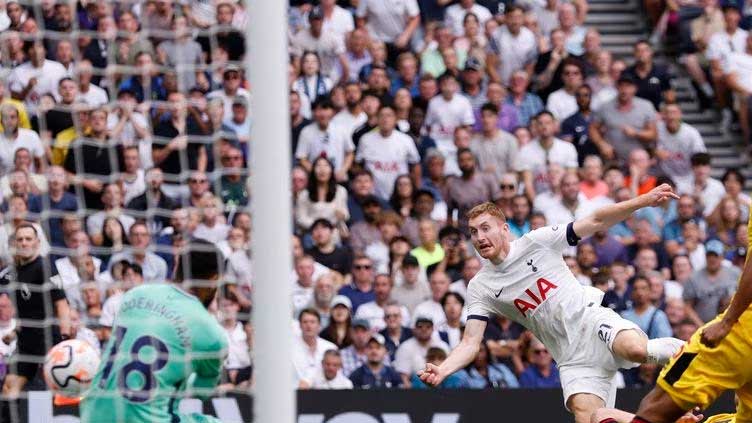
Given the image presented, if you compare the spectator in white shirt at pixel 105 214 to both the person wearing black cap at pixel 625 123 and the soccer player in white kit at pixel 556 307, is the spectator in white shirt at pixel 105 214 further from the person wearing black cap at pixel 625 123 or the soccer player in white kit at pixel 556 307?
the person wearing black cap at pixel 625 123

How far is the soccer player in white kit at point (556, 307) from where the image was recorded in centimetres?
1047

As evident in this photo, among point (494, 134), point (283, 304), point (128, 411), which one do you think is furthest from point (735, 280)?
point (283, 304)

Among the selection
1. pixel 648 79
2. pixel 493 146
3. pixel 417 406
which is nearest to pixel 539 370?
pixel 417 406

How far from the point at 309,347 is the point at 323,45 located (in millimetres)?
4195

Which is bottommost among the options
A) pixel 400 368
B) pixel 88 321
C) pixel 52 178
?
pixel 400 368

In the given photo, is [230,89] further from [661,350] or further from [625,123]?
[625,123]

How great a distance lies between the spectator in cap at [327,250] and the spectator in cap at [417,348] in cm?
118

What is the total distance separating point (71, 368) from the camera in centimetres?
896

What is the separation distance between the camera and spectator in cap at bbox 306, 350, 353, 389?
1402cm

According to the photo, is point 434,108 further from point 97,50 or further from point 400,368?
point 97,50

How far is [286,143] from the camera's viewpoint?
278 inches

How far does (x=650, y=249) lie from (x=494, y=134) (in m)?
2.04

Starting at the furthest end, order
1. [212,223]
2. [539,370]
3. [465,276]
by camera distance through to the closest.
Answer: [465,276] → [539,370] → [212,223]

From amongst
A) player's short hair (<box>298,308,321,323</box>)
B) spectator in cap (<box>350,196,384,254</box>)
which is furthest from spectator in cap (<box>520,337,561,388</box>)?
spectator in cap (<box>350,196,384,254</box>)
